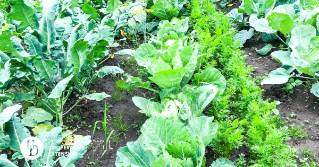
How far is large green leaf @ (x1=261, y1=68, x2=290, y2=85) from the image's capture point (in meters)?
2.67

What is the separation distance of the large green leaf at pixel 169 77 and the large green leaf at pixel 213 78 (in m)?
0.34

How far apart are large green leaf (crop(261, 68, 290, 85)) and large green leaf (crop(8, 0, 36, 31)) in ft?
7.71

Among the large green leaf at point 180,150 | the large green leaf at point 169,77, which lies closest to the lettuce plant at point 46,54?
the large green leaf at point 169,77

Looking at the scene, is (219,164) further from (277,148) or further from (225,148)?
(277,148)

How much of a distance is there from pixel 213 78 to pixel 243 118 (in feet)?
1.48

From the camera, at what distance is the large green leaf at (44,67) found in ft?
6.76

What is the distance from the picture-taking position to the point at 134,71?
3307 millimetres

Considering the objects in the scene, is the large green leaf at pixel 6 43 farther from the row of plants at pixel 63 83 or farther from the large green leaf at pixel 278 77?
the large green leaf at pixel 278 77

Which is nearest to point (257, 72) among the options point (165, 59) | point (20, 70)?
point (165, 59)

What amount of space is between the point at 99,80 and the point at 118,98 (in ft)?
1.56

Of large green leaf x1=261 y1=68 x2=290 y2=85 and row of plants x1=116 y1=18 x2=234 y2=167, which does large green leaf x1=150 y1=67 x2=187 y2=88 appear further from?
large green leaf x1=261 y1=68 x2=290 y2=85

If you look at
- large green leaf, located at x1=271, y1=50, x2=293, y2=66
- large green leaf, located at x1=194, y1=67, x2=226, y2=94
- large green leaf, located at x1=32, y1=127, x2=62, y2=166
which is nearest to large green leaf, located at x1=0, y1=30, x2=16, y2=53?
large green leaf, located at x1=32, y1=127, x2=62, y2=166

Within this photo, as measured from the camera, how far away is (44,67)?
6.89ft

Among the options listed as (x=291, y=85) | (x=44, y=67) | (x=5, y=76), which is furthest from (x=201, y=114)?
(x=5, y=76)
